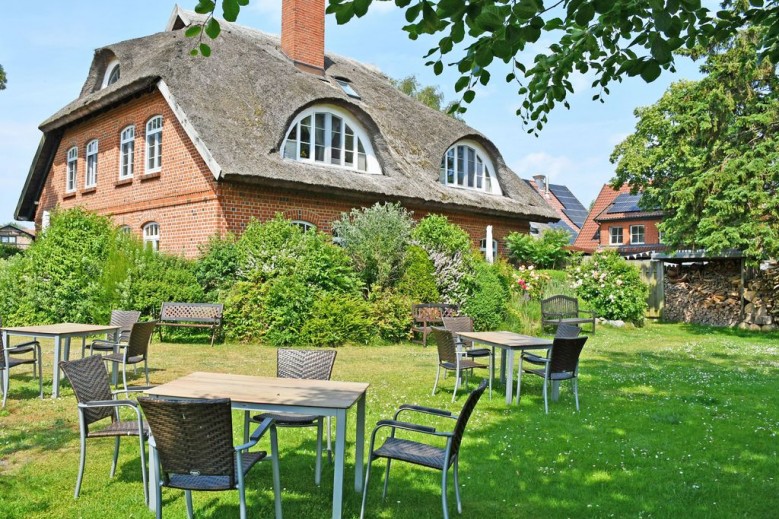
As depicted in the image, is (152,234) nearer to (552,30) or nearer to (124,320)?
(124,320)

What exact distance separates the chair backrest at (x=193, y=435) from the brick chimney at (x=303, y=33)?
1691cm

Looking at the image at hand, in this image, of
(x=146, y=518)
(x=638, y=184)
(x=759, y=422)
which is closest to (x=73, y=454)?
(x=146, y=518)

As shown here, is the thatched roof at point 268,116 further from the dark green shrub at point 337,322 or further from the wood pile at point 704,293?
the wood pile at point 704,293

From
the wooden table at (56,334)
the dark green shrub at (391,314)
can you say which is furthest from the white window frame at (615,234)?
the wooden table at (56,334)

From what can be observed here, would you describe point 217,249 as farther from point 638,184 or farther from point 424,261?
point 638,184

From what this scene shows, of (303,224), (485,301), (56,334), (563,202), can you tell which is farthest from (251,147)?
(563,202)

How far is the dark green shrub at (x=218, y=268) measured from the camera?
1324 cm

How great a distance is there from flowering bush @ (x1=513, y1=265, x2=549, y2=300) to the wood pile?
5258 millimetres

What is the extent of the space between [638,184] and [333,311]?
40.7ft

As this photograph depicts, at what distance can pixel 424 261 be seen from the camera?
46.0 feet

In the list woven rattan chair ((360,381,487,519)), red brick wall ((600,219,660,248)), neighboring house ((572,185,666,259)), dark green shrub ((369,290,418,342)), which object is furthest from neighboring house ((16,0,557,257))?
red brick wall ((600,219,660,248))

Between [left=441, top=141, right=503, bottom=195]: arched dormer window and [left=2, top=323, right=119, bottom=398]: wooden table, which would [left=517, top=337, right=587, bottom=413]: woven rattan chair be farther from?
[left=441, top=141, right=503, bottom=195]: arched dormer window

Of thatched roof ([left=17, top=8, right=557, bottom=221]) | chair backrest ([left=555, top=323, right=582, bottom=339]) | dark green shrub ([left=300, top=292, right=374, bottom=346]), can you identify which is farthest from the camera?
thatched roof ([left=17, top=8, right=557, bottom=221])

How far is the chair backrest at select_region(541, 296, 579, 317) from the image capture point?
622 inches
